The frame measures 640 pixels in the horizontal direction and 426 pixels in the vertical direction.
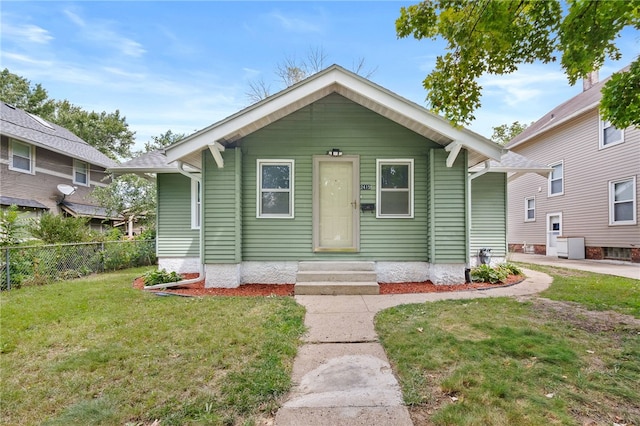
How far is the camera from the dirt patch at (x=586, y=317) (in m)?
3.79

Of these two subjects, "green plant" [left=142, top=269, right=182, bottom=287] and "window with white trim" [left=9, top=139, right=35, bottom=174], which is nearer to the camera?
"green plant" [left=142, top=269, right=182, bottom=287]

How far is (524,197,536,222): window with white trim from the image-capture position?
51.7ft

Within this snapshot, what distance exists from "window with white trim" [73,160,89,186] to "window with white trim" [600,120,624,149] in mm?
23481

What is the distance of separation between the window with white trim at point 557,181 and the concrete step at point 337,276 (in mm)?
12907

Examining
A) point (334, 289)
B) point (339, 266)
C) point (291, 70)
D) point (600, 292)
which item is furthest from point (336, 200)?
point (291, 70)

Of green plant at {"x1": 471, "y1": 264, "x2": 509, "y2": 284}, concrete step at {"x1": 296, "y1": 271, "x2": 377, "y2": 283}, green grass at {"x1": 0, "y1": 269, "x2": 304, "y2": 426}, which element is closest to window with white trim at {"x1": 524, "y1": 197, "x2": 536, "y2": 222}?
green plant at {"x1": 471, "y1": 264, "x2": 509, "y2": 284}

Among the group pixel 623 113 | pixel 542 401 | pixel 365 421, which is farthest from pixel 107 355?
pixel 623 113

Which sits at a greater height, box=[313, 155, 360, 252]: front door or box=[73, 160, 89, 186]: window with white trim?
box=[73, 160, 89, 186]: window with white trim

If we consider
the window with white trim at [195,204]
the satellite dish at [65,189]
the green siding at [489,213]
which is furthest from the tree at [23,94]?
the green siding at [489,213]

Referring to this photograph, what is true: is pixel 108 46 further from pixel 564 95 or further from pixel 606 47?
pixel 564 95

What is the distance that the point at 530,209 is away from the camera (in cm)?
1614

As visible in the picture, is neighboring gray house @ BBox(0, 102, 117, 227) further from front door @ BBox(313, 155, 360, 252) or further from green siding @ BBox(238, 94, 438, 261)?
front door @ BBox(313, 155, 360, 252)

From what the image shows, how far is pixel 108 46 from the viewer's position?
1095 cm

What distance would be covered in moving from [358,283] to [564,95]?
18.2 metres
